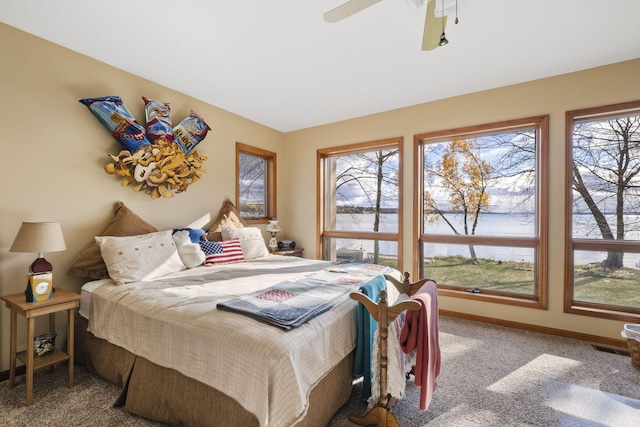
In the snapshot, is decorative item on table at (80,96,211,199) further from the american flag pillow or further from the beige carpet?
the beige carpet

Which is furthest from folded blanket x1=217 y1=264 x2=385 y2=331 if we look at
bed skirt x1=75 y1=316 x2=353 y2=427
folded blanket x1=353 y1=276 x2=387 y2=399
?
bed skirt x1=75 y1=316 x2=353 y2=427

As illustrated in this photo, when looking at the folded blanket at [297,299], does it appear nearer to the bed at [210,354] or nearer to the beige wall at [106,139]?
the bed at [210,354]

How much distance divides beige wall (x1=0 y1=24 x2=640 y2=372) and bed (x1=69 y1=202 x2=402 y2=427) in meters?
0.72

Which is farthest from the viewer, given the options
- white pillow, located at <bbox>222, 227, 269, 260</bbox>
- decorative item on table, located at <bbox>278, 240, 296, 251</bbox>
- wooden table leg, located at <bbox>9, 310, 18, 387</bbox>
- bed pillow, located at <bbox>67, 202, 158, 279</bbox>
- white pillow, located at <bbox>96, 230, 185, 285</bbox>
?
decorative item on table, located at <bbox>278, 240, 296, 251</bbox>

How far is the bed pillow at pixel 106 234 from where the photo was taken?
94.3 inches

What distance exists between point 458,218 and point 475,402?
2.19 metres

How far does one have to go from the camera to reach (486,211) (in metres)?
3.44

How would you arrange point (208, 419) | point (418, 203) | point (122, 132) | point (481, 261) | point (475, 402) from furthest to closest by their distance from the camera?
point (418, 203)
point (481, 261)
point (122, 132)
point (475, 402)
point (208, 419)

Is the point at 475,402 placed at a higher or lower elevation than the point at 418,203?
lower

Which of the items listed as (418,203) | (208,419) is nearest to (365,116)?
(418,203)

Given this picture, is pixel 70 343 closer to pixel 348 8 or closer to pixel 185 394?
pixel 185 394

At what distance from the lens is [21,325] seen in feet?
7.36

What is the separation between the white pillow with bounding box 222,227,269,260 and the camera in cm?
343

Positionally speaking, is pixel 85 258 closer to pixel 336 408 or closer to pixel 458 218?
pixel 336 408
